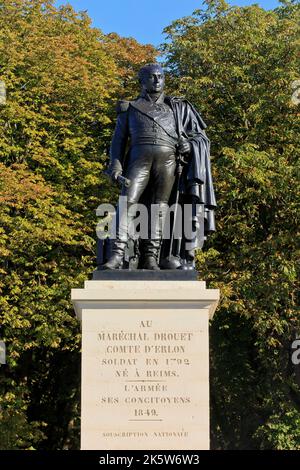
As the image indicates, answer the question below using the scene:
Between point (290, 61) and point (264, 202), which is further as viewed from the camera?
point (290, 61)

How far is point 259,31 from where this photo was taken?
73.4 ft

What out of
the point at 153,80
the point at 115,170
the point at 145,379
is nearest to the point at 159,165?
the point at 115,170

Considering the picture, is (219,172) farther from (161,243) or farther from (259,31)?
(161,243)

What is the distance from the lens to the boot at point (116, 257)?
1039 centimetres

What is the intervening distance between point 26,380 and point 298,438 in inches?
273

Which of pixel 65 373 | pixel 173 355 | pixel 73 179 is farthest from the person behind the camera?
pixel 65 373

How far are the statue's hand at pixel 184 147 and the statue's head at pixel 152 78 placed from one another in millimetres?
715

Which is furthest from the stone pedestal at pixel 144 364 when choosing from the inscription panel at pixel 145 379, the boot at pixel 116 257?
the boot at pixel 116 257

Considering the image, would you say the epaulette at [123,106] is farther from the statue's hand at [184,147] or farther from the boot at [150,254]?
the boot at [150,254]

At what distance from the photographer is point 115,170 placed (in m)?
10.9

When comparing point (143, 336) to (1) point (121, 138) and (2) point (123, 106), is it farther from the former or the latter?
(2) point (123, 106)

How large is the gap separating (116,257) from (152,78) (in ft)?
7.22

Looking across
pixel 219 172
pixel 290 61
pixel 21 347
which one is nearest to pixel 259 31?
pixel 290 61

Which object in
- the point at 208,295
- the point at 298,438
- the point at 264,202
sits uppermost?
the point at 264,202
